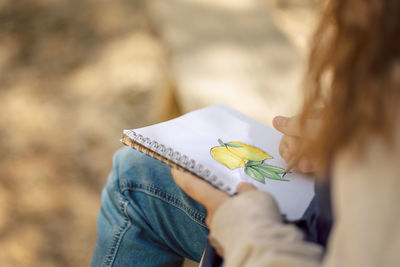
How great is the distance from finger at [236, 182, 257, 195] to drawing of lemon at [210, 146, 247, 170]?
0.21ft

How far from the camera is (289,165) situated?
0.62 metres

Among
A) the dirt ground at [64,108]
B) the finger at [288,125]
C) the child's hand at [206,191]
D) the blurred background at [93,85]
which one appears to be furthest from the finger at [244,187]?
the dirt ground at [64,108]

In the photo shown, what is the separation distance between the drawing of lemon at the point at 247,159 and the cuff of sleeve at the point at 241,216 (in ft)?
0.39

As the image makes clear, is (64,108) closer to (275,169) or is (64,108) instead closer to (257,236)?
(275,169)

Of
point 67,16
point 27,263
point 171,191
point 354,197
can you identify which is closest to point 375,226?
point 354,197

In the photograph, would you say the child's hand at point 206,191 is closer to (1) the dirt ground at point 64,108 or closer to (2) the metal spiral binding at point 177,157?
(2) the metal spiral binding at point 177,157

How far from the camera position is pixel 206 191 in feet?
1.81

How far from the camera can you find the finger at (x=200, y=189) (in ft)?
1.77

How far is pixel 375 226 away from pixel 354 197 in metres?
0.03

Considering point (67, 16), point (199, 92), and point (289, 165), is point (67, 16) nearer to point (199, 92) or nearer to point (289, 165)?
point (199, 92)

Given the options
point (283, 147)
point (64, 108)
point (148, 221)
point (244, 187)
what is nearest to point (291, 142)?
point (283, 147)

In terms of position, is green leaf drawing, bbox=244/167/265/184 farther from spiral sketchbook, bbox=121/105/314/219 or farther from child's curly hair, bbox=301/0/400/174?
child's curly hair, bbox=301/0/400/174

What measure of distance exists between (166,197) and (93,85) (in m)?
1.04

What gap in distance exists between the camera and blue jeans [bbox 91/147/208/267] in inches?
27.0
